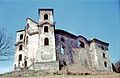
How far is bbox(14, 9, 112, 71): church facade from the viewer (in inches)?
1387

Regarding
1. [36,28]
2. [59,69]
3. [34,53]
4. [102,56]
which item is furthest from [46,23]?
[102,56]

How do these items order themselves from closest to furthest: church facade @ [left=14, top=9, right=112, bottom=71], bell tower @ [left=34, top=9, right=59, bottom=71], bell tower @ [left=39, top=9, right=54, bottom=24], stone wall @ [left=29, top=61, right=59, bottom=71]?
stone wall @ [left=29, top=61, right=59, bottom=71] → bell tower @ [left=34, top=9, right=59, bottom=71] → church facade @ [left=14, top=9, right=112, bottom=71] → bell tower @ [left=39, top=9, right=54, bottom=24]

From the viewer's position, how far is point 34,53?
36.2 m

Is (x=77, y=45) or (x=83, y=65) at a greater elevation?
(x=77, y=45)

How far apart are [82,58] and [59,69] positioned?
7735 millimetres

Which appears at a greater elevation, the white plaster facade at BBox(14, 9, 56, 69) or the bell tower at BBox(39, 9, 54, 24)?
the bell tower at BBox(39, 9, 54, 24)

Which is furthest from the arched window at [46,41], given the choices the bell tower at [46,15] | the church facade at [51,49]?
the bell tower at [46,15]

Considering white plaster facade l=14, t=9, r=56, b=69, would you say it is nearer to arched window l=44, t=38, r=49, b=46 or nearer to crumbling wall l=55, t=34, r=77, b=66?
arched window l=44, t=38, r=49, b=46

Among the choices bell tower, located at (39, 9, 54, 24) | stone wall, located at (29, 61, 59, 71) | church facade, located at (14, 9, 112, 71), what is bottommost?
stone wall, located at (29, 61, 59, 71)

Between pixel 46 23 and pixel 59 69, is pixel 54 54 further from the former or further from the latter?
pixel 46 23

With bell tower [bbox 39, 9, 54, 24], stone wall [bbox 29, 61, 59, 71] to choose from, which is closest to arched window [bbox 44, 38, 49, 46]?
bell tower [bbox 39, 9, 54, 24]

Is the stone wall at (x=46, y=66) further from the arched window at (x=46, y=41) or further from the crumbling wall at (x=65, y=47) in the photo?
the arched window at (x=46, y=41)

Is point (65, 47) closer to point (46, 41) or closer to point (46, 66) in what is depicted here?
point (46, 41)

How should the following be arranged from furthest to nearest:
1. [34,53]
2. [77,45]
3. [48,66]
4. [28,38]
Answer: [77,45] → [28,38] → [34,53] → [48,66]
